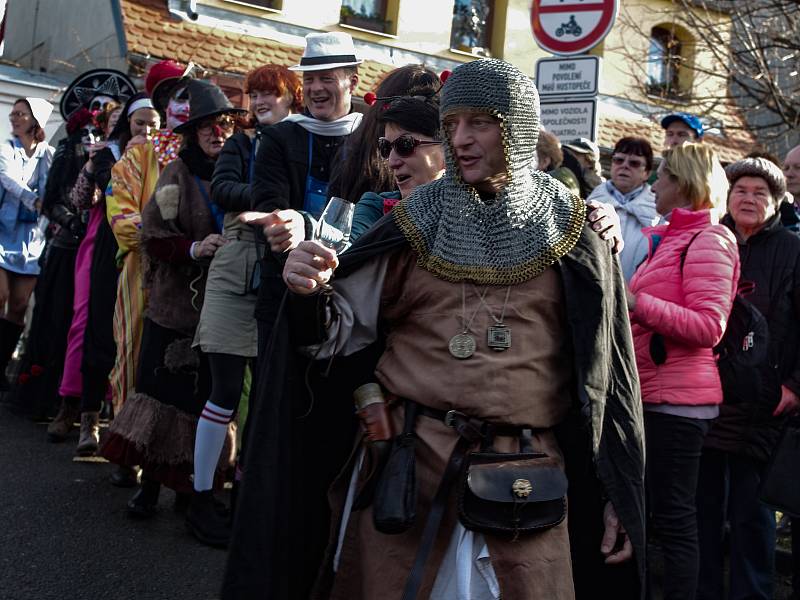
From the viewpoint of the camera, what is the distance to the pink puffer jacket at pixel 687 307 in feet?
14.8

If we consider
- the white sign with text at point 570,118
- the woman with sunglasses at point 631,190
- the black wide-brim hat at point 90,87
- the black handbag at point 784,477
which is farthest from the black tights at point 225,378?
the black wide-brim hat at point 90,87

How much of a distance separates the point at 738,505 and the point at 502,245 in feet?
9.03

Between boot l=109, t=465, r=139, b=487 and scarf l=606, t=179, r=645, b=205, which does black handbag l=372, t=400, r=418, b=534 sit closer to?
scarf l=606, t=179, r=645, b=205

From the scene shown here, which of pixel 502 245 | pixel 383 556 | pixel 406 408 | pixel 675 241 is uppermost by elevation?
pixel 675 241

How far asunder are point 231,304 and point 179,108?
5.61 ft

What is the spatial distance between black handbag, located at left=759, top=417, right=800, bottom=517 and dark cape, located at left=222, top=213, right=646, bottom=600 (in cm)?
200

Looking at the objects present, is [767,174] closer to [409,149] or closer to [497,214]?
[409,149]

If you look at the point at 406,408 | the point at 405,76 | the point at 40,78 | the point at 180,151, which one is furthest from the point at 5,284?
the point at 40,78

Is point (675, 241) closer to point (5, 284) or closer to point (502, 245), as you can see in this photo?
point (502, 245)

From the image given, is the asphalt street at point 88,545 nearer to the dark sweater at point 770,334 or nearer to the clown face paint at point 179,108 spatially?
→ the dark sweater at point 770,334

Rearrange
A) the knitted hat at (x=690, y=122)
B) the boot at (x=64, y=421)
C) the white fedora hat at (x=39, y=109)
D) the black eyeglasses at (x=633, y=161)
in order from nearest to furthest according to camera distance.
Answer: the black eyeglasses at (x=633, y=161) < the knitted hat at (x=690, y=122) < the boot at (x=64, y=421) < the white fedora hat at (x=39, y=109)

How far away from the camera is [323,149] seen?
5.04m

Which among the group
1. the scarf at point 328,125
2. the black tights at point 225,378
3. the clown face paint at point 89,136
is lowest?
the black tights at point 225,378

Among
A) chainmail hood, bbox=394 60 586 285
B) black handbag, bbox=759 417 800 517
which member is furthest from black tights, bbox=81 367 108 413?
chainmail hood, bbox=394 60 586 285
